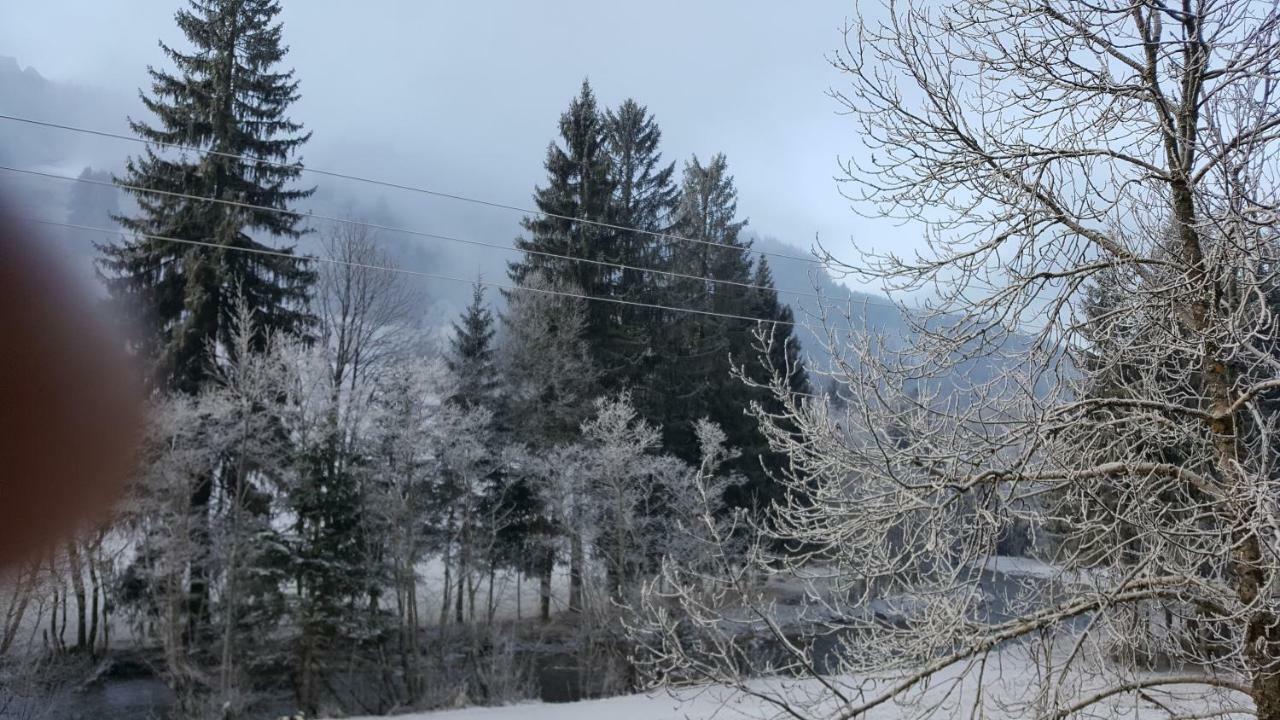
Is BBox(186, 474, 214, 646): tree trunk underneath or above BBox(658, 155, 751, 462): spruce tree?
underneath

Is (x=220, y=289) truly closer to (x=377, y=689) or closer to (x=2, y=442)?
(x=2, y=442)

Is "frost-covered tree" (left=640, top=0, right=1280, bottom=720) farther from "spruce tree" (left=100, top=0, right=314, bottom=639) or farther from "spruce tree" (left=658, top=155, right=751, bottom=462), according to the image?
"spruce tree" (left=658, top=155, right=751, bottom=462)

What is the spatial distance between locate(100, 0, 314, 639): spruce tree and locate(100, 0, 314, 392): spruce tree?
0.02 metres

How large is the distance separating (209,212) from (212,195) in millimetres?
260

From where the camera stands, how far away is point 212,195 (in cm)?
1285

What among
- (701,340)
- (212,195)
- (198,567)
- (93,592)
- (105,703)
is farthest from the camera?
(701,340)

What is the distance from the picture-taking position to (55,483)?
34.4 feet

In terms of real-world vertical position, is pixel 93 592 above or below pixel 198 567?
below

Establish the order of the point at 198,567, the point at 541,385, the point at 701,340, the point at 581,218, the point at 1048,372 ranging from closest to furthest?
the point at 1048,372 < the point at 198,567 < the point at 541,385 < the point at 581,218 < the point at 701,340

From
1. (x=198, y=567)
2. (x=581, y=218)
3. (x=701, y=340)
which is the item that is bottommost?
(x=198, y=567)

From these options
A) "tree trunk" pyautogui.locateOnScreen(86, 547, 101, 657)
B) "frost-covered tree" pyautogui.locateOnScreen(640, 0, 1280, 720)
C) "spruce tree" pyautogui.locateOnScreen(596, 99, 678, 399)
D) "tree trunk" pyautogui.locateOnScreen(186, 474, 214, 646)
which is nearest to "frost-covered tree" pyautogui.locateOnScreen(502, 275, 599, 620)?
"spruce tree" pyautogui.locateOnScreen(596, 99, 678, 399)

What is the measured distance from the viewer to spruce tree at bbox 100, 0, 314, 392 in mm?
12383

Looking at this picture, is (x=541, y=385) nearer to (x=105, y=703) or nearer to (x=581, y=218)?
(x=581, y=218)

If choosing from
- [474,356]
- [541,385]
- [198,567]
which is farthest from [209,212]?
[541,385]
